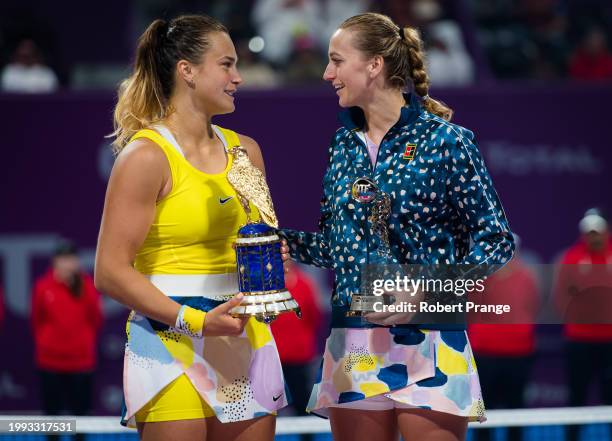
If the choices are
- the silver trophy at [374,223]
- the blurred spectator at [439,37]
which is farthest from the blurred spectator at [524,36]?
the silver trophy at [374,223]

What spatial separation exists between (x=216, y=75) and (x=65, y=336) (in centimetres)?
500

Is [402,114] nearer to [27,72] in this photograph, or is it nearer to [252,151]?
[252,151]

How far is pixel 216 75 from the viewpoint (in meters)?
3.30

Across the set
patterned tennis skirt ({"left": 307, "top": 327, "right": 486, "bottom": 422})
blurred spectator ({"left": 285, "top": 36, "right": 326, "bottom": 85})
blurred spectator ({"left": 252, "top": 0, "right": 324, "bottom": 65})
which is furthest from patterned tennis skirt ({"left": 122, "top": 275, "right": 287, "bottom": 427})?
blurred spectator ({"left": 252, "top": 0, "right": 324, "bottom": 65})

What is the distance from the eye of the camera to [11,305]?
320 inches

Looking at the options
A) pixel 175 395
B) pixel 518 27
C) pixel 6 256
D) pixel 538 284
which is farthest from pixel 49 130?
pixel 175 395

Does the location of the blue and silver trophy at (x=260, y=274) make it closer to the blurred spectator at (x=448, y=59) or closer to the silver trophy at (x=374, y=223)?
the silver trophy at (x=374, y=223)

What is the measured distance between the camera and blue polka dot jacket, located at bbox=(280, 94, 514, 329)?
3273 millimetres

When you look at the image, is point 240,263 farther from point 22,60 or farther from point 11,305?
point 22,60

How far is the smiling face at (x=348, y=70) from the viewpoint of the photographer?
339 cm

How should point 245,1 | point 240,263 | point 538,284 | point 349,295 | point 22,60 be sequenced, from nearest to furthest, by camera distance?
point 240,263, point 349,295, point 538,284, point 22,60, point 245,1

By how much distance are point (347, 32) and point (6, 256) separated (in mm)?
5223

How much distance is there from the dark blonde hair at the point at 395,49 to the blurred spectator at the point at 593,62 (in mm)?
6168

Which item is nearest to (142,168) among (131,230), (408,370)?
(131,230)
